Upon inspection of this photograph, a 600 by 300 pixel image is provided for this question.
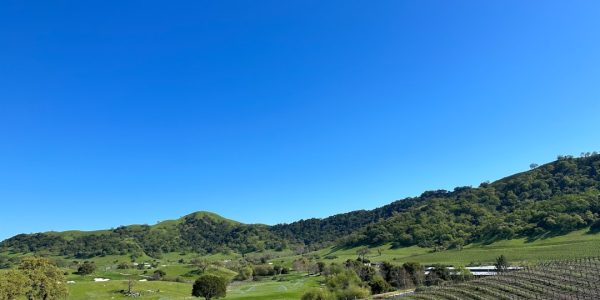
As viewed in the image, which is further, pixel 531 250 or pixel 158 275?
pixel 158 275

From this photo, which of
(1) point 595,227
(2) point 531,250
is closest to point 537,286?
(2) point 531,250

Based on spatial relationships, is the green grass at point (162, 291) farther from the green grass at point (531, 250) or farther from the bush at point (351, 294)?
the green grass at point (531, 250)

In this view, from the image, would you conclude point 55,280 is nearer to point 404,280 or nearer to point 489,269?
point 404,280

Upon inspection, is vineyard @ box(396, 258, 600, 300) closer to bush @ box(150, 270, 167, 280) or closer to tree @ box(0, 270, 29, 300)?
tree @ box(0, 270, 29, 300)

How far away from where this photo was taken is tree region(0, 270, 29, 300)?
3233 inches

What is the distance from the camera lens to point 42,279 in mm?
94625

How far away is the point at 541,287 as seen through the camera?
57375 mm

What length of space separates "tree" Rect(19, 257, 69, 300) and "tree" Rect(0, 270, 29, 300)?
3.00 m

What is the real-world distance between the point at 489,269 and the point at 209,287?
79194mm

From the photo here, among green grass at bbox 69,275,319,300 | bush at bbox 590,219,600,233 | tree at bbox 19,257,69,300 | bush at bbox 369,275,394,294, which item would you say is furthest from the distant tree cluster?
bush at bbox 590,219,600,233

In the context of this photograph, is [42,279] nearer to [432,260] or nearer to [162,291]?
[162,291]

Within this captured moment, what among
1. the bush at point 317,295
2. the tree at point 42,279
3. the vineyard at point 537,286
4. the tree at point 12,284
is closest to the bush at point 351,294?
the bush at point 317,295

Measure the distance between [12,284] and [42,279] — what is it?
10733 mm

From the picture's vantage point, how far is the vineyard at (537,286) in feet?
172
